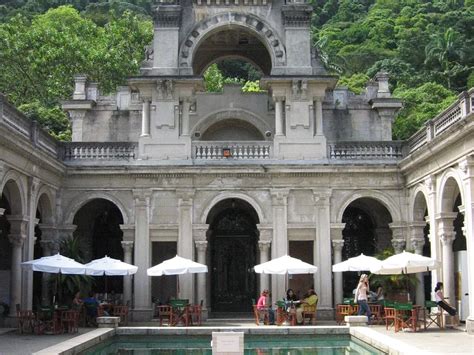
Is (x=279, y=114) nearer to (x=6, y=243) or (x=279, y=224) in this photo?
(x=279, y=224)

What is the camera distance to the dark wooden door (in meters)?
29.2

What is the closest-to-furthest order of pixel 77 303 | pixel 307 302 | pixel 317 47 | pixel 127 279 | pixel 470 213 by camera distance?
pixel 470 213 → pixel 77 303 → pixel 307 302 → pixel 127 279 → pixel 317 47

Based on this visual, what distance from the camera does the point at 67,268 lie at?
21.4 metres

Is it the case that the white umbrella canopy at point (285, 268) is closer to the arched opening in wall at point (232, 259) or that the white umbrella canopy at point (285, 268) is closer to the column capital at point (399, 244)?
the column capital at point (399, 244)

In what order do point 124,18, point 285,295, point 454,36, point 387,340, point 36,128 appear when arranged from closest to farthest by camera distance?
point 387,340 → point 36,128 → point 285,295 → point 124,18 → point 454,36

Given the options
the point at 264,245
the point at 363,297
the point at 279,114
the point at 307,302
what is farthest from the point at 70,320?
the point at 279,114

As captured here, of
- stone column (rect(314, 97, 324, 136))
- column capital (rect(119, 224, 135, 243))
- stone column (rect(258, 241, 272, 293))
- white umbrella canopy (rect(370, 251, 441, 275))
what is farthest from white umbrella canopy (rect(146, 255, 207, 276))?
stone column (rect(314, 97, 324, 136))

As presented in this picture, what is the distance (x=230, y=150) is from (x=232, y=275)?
5.71 m

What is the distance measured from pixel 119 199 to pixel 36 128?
195 inches

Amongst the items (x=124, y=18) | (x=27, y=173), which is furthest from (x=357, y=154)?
(x=124, y=18)

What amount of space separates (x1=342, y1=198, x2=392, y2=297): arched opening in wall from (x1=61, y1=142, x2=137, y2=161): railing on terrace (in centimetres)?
970

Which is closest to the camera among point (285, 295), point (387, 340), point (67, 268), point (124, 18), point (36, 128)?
point (387, 340)

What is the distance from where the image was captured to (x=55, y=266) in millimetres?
21109

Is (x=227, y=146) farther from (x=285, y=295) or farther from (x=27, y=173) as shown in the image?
(x=27, y=173)
